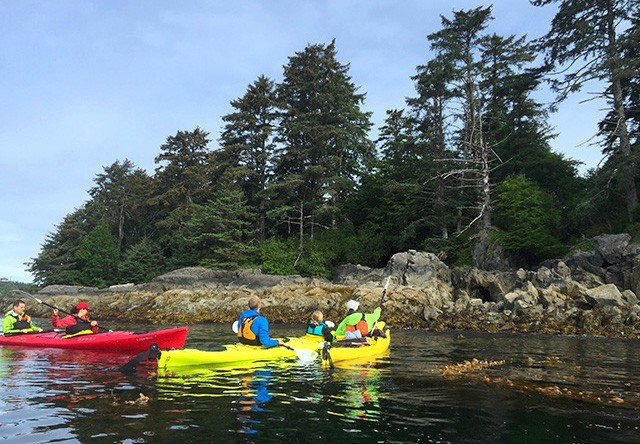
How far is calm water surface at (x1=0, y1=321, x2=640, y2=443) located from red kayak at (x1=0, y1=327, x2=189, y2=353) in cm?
137

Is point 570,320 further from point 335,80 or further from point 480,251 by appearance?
point 335,80

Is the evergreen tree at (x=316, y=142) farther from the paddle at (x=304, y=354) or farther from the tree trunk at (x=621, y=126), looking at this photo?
the paddle at (x=304, y=354)

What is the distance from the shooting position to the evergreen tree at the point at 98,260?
51.5m

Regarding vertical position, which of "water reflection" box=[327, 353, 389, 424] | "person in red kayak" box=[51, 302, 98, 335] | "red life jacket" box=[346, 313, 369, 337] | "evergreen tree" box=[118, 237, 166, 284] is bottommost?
"water reflection" box=[327, 353, 389, 424]

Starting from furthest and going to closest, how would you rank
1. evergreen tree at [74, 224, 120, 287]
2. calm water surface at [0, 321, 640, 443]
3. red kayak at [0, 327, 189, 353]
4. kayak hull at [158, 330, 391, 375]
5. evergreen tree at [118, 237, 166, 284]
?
evergreen tree at [74, 224, 120, 287] → evergreen tree at [118, 237, 166, 284] → red kayak at [0, 327, 189, 353] → kayak hull at [158, 330, 391, 375] → calm water surface at [0, 321, 640, 443]

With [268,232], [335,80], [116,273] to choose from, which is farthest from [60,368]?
[116,273]

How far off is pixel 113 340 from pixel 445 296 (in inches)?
728

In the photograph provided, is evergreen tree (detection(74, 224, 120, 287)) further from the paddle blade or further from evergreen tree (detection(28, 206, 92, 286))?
the paddle blade

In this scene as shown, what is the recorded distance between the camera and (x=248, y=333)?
35.3ft

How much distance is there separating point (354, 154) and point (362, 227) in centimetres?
981

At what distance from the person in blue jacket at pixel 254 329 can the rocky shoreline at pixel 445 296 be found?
12274 mm

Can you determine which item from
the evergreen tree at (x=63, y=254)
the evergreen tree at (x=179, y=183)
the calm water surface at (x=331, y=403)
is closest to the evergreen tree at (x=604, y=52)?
the calm water surface at (x=331, y=403)

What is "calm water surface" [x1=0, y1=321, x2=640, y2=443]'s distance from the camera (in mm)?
5228

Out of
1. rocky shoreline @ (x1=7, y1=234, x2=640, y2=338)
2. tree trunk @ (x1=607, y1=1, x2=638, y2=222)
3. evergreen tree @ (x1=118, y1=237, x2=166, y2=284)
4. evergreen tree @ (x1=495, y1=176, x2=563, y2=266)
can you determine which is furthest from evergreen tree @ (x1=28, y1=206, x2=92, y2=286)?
tree trunk @ (x1=607, y1=1, x2=638, y2=222)
